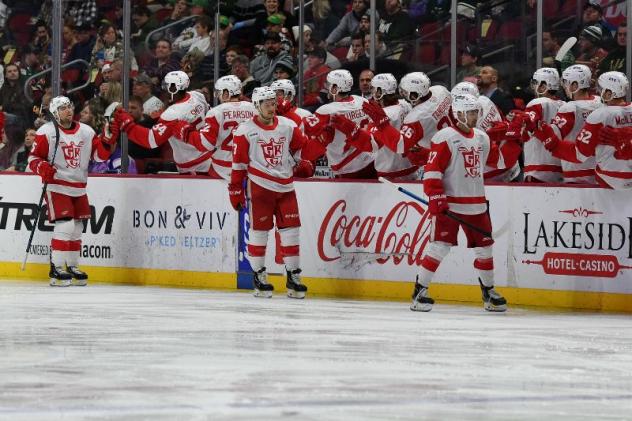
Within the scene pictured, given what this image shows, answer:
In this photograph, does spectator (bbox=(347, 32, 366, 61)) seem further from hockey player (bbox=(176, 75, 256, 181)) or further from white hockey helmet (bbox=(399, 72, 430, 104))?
white hockey helmet (bbox=(399, 72, 430, 104))

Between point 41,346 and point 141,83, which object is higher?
point 141,83

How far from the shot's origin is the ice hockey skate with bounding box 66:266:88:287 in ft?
45.3

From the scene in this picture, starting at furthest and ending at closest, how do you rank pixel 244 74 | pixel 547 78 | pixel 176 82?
pixel 244 74 < pixel 176 82 < pixel 547 78

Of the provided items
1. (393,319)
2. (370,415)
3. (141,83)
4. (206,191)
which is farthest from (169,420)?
(141,83)

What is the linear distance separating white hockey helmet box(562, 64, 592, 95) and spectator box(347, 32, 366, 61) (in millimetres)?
3162

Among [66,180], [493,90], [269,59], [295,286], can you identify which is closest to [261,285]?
[295,286]

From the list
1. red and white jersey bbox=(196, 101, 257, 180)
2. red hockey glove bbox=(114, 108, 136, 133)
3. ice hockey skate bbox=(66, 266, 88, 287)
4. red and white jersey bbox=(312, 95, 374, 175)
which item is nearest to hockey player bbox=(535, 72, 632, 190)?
red and white jersey bbox=(312, 95, 374, 175)

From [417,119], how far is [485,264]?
165 centimetres

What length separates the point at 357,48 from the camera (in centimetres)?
1520

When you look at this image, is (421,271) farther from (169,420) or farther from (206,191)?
(169,420)

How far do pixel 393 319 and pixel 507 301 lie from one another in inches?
66.1

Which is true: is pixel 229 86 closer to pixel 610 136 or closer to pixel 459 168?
pixel 459 168

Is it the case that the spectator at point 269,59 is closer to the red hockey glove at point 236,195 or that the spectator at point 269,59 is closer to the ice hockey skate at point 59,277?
the ice hockey skate at point 59,277

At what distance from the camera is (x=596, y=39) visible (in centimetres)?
1327
